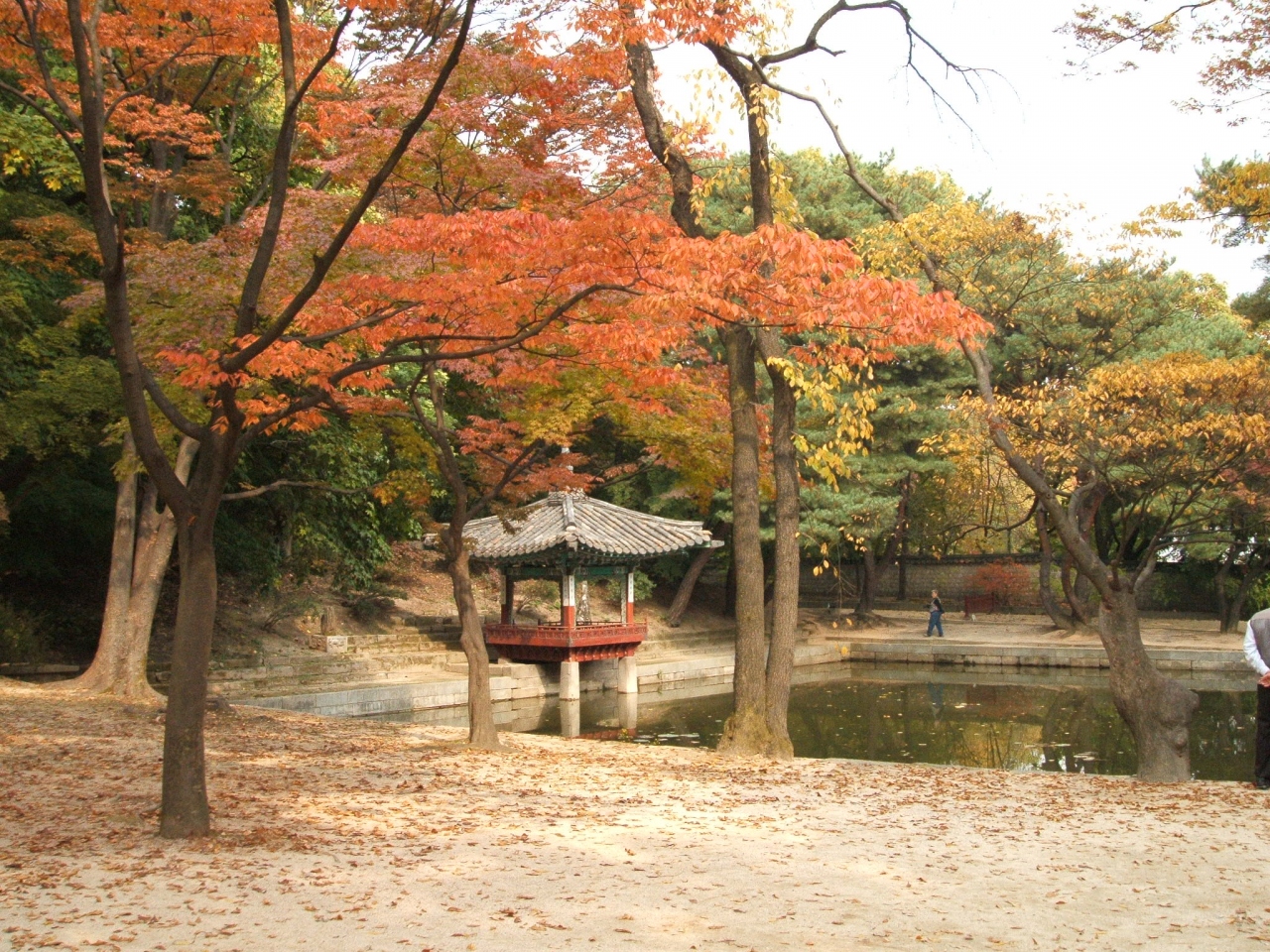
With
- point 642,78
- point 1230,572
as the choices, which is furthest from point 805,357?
point 1230,572

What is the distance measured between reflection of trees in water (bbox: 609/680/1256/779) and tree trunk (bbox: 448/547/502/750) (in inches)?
234

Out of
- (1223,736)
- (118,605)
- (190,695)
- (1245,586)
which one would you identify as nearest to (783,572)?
(190,695)

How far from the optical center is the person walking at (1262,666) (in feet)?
23.5

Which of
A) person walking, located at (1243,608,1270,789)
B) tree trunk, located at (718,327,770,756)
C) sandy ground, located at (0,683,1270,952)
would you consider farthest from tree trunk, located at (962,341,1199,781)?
tree trunk, located at (718,327,770,756)

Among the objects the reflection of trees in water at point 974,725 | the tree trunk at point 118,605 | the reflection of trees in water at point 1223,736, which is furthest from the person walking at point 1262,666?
the tree trunk at point 118,605

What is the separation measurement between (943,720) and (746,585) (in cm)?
933

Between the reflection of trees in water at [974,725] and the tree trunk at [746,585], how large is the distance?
17.7ft

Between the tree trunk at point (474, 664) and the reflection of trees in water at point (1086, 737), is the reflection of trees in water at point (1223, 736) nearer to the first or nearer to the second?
the reflection of trees in water at point (1086, 737)

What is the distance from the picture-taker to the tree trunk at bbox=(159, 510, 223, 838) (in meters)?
5.46

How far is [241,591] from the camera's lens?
67.5 ft

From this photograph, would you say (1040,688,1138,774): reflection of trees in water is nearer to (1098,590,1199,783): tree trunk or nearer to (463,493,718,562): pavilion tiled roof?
(1098,590,1199,783): tree trunk

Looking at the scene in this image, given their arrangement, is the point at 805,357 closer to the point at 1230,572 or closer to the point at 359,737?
the point at 359,737

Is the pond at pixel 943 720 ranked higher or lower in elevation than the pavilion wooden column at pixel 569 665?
lower

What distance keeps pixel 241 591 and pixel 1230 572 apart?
24.1 metres
